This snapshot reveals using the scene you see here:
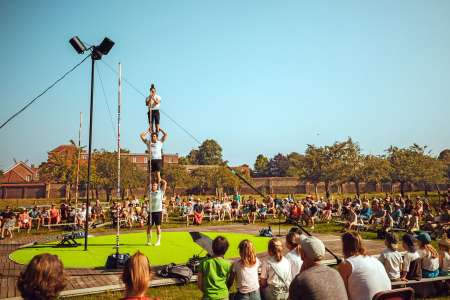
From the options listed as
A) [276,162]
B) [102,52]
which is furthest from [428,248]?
[276,162]

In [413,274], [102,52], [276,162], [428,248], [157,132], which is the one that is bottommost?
[413,274]

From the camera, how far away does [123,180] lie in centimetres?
5309

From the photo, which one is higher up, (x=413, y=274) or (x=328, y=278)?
(x=328, y=278)

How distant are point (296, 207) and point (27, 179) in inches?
3168

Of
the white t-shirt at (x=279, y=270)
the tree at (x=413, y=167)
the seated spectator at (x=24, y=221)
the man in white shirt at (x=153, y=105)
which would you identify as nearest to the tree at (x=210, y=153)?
the tree at (x=413, y=167)

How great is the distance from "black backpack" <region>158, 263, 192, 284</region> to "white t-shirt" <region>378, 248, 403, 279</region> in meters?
4.13

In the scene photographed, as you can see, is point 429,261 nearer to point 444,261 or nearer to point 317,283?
point 444,261

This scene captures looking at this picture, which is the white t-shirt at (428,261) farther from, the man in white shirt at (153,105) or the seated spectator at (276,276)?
the man in white shirt at (153,105)

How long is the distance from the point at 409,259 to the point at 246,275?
3538 mm

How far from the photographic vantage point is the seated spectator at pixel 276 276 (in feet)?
16.7

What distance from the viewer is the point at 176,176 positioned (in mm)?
63812

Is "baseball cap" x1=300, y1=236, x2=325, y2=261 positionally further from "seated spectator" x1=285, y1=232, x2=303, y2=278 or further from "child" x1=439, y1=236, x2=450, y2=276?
"child" x1=439, y1=236, x2=450, y2=276

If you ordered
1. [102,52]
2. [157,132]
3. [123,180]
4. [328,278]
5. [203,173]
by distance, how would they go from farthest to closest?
[203,173] → [123,180] → [157,132] → [102,52] → [328,278]

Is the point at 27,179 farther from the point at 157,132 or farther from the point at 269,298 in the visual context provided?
the point at 269,298
